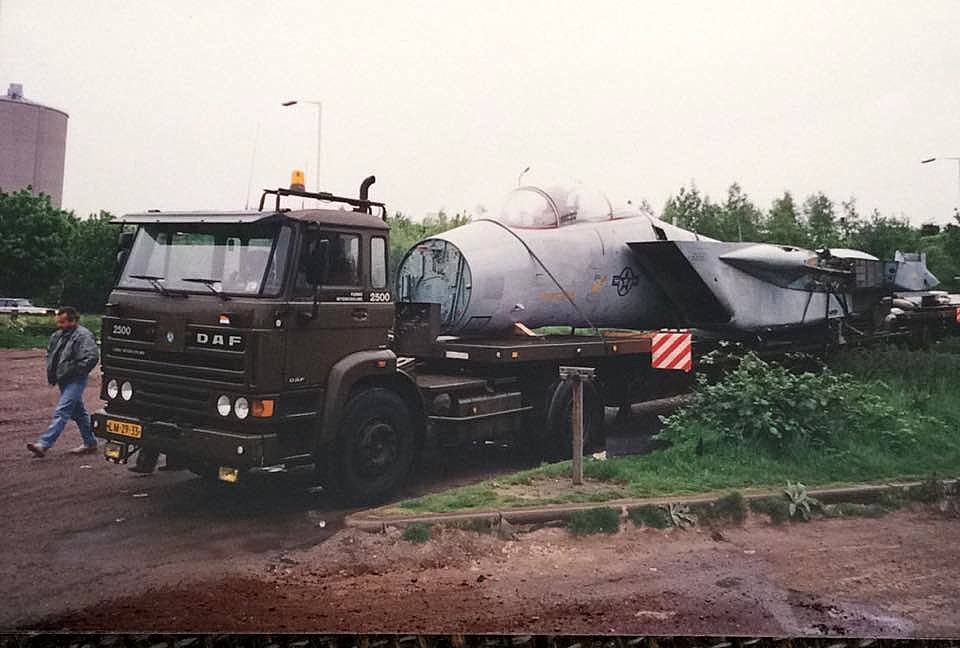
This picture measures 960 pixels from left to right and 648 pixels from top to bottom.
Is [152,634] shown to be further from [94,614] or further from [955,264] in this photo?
[955,264]

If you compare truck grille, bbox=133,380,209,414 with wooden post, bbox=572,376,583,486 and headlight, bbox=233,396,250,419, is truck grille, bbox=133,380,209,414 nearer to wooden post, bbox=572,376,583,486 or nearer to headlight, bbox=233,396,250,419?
headlight, bbox=233,396,250,419

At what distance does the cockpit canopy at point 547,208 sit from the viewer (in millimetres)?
9055

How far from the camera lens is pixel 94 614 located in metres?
4.25

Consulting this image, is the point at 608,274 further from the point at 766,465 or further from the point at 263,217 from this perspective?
the point at 263,217

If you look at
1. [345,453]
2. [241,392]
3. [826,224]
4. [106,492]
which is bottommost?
[106,492]

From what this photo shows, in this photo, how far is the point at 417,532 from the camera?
18.7 feet

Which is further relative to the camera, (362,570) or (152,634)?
(362,570)

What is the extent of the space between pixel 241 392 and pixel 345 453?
109 cm

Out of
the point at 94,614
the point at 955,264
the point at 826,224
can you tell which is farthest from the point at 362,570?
the point at 826,224

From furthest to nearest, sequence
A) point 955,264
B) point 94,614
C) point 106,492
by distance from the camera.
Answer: point 955,264, point 106,492, point 94,614

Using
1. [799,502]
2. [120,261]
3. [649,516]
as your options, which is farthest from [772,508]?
[120,261]

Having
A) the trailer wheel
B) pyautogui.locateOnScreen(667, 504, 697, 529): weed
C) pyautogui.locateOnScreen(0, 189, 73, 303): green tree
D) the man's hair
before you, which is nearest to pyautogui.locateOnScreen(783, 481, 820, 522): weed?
pyautogui.locateOnScreen(667, 504, 697, 529): weed

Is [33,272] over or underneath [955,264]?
underneath

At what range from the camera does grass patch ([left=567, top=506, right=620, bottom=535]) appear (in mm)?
5902
